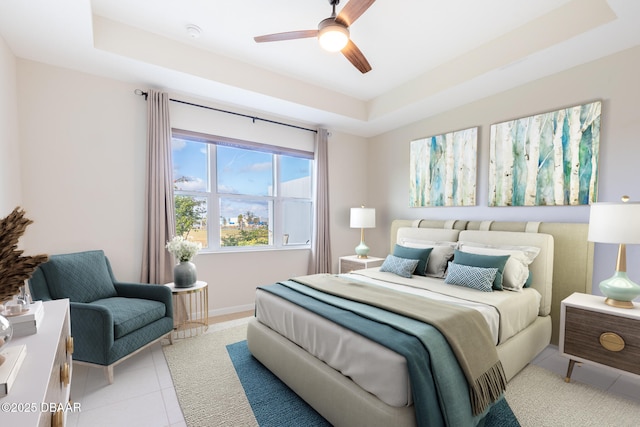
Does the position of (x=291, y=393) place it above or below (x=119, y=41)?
below

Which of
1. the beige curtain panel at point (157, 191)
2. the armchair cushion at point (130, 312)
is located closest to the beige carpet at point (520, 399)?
the armchair cushion at point (130, 312)

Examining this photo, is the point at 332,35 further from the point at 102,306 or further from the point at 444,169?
the point at 102,306

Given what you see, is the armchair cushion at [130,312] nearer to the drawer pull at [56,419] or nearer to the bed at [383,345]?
the bed at [383,345]

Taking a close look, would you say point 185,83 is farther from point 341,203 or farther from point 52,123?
point 341,203

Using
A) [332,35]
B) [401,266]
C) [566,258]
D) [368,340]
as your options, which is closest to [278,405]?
[368,340]

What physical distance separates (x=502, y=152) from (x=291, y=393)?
3219 millimetres

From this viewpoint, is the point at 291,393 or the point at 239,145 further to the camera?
the point at 239,145

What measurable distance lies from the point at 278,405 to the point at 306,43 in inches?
122

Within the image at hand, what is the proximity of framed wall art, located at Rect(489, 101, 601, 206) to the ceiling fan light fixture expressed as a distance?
221cm

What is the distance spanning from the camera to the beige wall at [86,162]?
2.65 metres

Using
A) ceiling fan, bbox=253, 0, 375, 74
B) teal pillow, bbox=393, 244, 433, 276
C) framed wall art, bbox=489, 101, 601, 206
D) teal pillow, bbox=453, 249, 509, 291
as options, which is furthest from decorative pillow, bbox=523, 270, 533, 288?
ceiling fan, bbox=253, 0, 375, 74

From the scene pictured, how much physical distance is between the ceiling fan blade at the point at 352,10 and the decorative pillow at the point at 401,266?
2282mm

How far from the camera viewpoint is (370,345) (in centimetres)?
155

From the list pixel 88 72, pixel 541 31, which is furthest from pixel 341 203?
pixel 88 72
